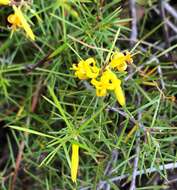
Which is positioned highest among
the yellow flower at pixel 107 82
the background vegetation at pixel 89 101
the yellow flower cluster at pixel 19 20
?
the yellow flower cluster at pixel 19 20

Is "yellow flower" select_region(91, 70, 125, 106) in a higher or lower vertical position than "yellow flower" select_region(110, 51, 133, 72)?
lower

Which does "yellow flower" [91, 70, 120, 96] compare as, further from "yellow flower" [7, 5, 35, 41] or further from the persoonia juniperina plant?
"yellow flower" [7, 5, 35, 41]

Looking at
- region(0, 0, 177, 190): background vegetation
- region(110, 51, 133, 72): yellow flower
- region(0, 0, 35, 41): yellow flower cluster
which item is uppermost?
region(0, 0, 35, 41): yellow flower cluster

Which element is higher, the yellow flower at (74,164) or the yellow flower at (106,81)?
the yellow flower at (106,81)

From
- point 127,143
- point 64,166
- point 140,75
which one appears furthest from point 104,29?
point 64,166

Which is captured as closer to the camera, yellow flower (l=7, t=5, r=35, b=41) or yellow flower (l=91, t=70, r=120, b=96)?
yellow flower (l=91, t=70, r=120, b=96)

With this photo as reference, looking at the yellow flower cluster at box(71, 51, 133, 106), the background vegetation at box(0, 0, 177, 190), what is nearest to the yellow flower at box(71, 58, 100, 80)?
the yellow flower cluster at box(71, 51, 133, 106)

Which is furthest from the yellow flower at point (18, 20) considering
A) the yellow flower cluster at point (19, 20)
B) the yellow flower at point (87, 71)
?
the yellow flower at point (87, 71)

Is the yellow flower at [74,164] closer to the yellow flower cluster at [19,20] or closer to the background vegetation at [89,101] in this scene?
the background vegetation at [89,101]

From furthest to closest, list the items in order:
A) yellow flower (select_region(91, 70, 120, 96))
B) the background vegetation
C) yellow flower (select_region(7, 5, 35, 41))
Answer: the background vegetation, yellow flower (select_region(7, 5, 35, 41)), yellow flower (select_region(91, 70, 120, 96))

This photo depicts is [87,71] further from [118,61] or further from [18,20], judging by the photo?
[18,20]

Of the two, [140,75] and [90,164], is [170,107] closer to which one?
[140,75]

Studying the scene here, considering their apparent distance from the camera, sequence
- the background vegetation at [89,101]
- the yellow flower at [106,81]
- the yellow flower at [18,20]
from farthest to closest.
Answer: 1. the background vegetation at [89,101]
2. the yellow flower at [18,20]
3. the yellow flower at [106,81]
